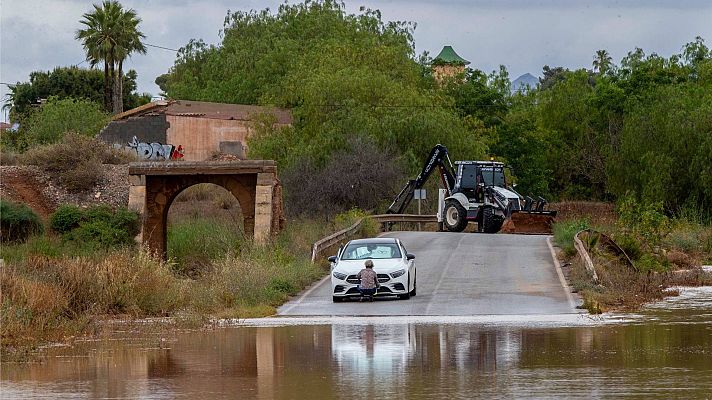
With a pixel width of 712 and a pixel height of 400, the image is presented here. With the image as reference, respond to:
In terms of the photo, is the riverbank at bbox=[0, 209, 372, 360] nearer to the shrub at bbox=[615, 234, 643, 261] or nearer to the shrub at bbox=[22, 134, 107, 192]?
the shrub at bbox=[615, 234, 643, 261]

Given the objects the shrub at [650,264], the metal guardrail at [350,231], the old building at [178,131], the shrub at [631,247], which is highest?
the old building at [178,131]

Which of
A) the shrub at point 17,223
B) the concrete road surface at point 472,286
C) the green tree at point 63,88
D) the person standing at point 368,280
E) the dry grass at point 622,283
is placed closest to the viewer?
the concrete road surface at point 472,286

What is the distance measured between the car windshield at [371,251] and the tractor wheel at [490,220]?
23.6 metres

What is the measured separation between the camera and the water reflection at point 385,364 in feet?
53.8

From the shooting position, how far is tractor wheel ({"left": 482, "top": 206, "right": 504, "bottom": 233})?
Result: 55525 millimetres

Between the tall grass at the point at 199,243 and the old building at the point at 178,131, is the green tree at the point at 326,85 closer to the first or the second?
the old building at the point at 178,131

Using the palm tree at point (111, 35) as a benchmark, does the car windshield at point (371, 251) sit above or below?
below

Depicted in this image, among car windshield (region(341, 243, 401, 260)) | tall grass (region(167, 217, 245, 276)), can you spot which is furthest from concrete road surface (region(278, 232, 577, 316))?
tall grass (region(167, 217, 245, 276))

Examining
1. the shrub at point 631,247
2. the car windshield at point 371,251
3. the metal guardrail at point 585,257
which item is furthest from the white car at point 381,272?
the shrub at point 631,247

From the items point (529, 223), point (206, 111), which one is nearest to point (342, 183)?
point (529, 223)

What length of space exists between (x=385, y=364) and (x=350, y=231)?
30.0 meters

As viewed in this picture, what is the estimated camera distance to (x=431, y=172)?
61.1 m

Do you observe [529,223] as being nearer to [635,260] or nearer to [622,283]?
[635,260]

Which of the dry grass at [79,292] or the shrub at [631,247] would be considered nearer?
the dry grass at [79,292]
